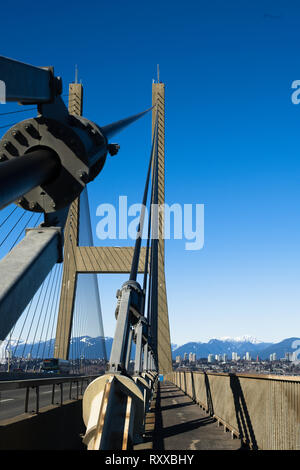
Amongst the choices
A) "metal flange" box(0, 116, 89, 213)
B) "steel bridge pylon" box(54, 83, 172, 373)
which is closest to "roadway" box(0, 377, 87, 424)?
"metal flange" box(0, 116, 89, 213)

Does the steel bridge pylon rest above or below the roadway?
above

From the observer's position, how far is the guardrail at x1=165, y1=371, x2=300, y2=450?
21.4 feet

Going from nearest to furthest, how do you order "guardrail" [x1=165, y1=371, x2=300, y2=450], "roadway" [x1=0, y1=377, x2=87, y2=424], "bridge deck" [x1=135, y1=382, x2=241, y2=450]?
"guardrail" [x1=165, y1=371, x2=300, y2=450] → "bridge deck" [x1=135, y1=382, x2=241, y2=450] → "roadway" [x1=0, y1=377, x2=87, y2=424]

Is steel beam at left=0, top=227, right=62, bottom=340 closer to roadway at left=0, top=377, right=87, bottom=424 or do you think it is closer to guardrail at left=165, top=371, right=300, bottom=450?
roadway at left=0, top=377, right=87, bottom=424

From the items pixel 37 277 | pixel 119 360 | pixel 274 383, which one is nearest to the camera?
pixel 37 277

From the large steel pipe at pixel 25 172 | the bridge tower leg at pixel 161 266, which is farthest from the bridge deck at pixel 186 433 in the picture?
the bridge tower leg at pixel 161 266

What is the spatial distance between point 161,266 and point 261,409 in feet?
103

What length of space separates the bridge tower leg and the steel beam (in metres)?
35.1

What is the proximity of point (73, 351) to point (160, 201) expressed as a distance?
1638 centimetres

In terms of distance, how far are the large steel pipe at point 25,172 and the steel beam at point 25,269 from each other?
1.03ft

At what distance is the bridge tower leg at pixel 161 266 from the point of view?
3894 cm

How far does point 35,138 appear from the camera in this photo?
8.57 ft

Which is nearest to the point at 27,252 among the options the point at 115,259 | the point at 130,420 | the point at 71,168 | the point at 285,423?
the point at 71,168

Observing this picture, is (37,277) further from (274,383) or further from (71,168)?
(274,383)
